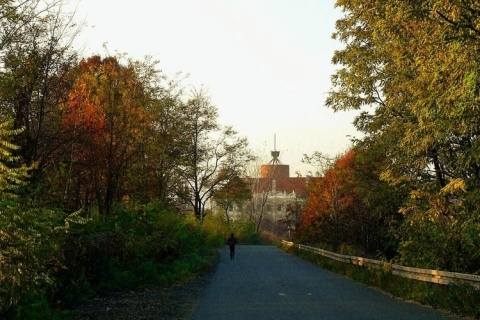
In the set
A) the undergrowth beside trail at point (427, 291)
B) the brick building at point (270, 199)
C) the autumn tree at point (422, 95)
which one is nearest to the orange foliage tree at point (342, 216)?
the autumn tree at point (422, 95)

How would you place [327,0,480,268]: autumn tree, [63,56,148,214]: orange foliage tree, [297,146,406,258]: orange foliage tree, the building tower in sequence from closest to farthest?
1. [327,0,480,268]: autumn tree
2. [63,56,148,214]: orange foliage tree
3. [297,146,406,258]: orange foliage tree
4. the building tower

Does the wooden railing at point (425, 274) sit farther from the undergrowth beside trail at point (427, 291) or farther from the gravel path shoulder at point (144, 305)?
the gravel path shoulder at point (144, 305)

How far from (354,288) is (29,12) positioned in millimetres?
12326

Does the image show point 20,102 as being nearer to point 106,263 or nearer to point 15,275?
point 106,263

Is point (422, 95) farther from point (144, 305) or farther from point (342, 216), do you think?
point (342, 216)

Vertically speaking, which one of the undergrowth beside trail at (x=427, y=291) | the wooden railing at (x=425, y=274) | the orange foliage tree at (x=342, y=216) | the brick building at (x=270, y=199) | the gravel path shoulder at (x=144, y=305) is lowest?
the gravel path shoulder at (x=144, y=305)

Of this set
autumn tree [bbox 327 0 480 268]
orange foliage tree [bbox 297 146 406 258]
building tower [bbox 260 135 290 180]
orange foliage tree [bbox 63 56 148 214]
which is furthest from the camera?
building tower [bbox 260 135 290 180]

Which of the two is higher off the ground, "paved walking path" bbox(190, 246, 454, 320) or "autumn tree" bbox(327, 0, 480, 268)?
"autumn tree" bbox(327, 0, 480, 268)

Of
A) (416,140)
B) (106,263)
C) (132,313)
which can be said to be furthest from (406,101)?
(132,313)

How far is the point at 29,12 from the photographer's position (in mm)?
15664

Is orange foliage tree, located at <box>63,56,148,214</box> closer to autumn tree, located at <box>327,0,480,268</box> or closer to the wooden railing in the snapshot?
autumn tree, located at <box>327,0,480,268</box>

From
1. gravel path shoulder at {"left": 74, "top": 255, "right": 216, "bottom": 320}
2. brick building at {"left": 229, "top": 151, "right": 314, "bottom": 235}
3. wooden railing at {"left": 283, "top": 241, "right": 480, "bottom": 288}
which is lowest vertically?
gravel path shoulder at {"left": 74, "top": 255, "right": 216, "bottom": 320}

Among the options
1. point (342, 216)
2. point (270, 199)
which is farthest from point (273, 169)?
point (342, 216)

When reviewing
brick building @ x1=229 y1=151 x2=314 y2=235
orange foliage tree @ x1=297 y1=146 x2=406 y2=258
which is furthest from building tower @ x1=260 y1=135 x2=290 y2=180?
orange foliage tree @ x1=297 y1=146 x2=406 y2=258
